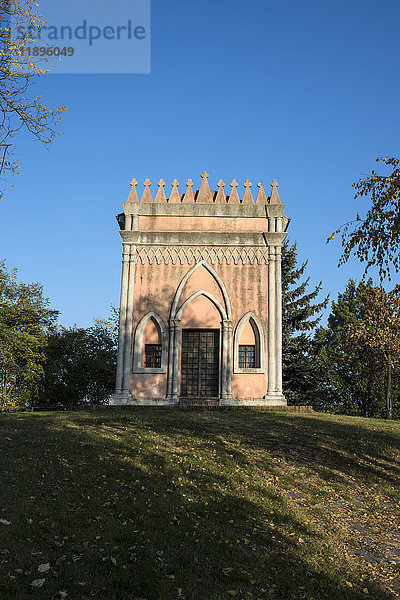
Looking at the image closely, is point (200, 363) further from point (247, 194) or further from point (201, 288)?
point (247, 194)

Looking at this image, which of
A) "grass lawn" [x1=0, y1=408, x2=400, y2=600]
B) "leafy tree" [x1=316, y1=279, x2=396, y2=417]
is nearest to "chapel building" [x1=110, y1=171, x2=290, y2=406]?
"grass lawn" [x1=0, y1=408, x2=400, y2=600]

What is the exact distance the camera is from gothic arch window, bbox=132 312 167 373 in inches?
819

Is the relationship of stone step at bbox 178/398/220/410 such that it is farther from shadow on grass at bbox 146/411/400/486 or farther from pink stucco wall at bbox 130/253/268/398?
pink stucco wall at bbox 130/253/268/398

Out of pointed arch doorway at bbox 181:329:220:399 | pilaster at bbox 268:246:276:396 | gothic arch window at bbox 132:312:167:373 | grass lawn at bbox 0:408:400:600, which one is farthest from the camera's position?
gothic arch window at bbox 132:312:167:373

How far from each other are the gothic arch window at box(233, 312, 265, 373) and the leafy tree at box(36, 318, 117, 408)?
12425mm

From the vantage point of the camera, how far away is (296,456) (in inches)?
484

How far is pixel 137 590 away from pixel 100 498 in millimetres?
2638

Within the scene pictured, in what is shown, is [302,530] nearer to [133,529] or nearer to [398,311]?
[133,529]

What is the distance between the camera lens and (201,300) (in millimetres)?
21359

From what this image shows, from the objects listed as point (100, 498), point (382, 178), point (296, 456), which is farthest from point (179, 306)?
point (100, 498)

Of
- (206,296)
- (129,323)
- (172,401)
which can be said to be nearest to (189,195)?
(206,296)

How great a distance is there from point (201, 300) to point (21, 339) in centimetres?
1104

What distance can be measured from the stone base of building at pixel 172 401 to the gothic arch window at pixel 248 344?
1.32 meters

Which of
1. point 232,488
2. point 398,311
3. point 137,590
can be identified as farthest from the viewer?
point 398,311
